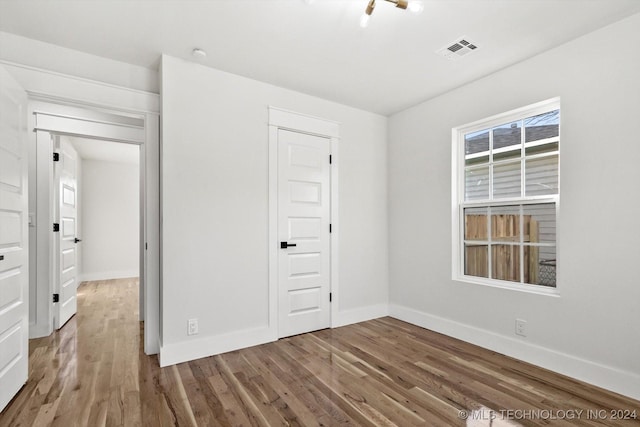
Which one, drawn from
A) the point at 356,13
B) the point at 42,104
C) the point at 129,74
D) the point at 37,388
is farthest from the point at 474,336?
the point at 42,104

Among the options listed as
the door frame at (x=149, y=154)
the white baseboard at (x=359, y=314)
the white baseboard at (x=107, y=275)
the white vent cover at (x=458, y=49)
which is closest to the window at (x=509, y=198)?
the white vent cover at (x=458, y=49)

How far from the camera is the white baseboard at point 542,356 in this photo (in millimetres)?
2184

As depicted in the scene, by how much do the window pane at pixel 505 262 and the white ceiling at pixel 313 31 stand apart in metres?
1.68

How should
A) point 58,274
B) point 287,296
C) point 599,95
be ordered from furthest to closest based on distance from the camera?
1. point 58,274
2. point 287,296
3. point 599,95

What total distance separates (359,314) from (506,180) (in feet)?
7.14

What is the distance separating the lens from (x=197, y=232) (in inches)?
111

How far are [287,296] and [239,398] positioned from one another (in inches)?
50.2

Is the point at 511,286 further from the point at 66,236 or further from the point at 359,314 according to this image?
the point at 66,236

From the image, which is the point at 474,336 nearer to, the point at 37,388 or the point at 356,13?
the point at 356,13

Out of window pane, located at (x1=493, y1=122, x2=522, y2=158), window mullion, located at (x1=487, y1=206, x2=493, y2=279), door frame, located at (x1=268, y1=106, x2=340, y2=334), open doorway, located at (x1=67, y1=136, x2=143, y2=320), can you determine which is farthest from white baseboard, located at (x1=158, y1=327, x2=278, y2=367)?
open doorway, located at (x1=67, y1=136, x2=143, y2=320)

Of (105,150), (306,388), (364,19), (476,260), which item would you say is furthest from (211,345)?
→ (105,150)

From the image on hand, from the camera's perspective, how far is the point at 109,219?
6.99 meters

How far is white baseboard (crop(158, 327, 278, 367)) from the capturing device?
2.65 meters

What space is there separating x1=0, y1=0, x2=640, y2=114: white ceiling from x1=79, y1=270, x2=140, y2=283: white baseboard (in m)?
5.73
